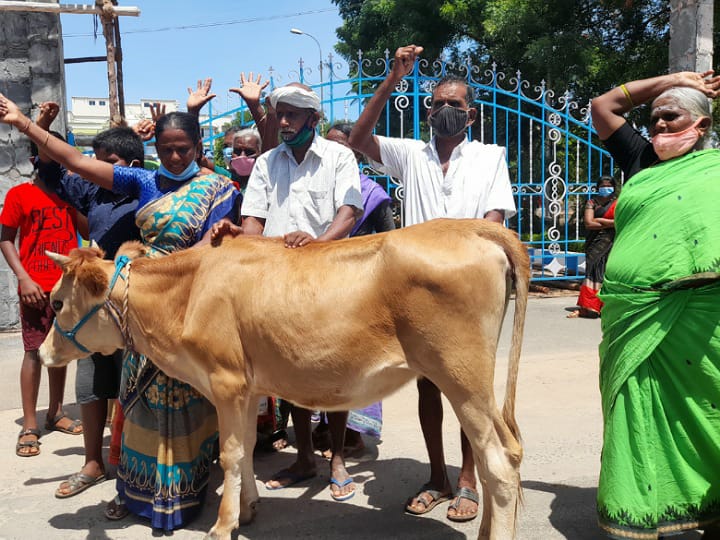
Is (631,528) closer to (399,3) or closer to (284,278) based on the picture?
(284,278)

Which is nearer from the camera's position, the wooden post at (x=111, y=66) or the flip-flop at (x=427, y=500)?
the flip-flop at (x=427, y=500)

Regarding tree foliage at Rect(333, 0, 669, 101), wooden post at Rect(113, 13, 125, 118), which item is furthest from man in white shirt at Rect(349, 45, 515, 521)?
tree foliage at Rect(333, 0, 669, 101)

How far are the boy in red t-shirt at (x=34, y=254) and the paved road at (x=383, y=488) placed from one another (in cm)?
39

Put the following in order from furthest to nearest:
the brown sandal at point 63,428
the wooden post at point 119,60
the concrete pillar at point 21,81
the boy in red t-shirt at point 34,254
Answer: the wooden post at point 119,60 → the concrete pillar at point 21,81 → the brown sandal at point 63,428 → the boy in red t-shirt at point 34,254

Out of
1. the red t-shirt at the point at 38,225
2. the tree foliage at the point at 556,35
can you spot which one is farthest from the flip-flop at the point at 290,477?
the tree foliage at the point at 556,35

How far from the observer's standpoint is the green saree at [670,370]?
288cm

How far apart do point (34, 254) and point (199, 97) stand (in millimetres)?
1807

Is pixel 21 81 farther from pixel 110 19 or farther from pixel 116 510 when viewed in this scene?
pixel 116 510

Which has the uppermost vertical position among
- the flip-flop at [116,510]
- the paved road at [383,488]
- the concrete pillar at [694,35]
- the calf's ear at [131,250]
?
the concrete pillar at [694,35]

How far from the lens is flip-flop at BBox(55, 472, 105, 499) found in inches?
153

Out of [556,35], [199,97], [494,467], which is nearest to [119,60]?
[199,97]

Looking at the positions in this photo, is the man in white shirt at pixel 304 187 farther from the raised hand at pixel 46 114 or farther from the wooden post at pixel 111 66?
the wooden post at pixel 111 66

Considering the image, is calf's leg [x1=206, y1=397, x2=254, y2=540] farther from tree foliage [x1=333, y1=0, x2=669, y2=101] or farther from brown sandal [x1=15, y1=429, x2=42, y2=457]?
tree foliage [x1=333, y1=0, x2=669, y2=101]

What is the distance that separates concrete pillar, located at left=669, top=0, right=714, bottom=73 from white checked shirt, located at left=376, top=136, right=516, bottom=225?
18.5 ft
